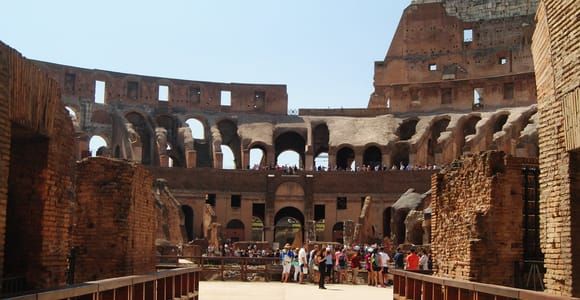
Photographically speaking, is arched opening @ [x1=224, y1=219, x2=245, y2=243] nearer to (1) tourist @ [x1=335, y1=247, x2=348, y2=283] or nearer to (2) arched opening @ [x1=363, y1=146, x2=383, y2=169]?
(2) arched opening @ [x1=363, y1=146, x2=383, y2=169]

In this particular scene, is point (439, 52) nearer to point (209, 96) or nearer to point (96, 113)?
point (209, 96)

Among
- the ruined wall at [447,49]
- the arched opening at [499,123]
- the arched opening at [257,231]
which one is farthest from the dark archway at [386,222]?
the ruined wall at [447,49]

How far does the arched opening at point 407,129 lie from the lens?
52688 millimetres

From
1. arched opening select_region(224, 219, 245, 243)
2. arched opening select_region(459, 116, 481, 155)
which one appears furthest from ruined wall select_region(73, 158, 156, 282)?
arched opening select_region(459, 116, 481, 155)

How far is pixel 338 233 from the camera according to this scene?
151 feet

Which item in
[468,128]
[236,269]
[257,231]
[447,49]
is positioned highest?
[447,49]

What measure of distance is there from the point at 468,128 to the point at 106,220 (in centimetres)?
4100

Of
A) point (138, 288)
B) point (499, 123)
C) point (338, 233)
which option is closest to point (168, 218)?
point (338, 233)

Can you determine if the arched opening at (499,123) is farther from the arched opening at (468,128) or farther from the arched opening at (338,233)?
the arched opening at (338,233)

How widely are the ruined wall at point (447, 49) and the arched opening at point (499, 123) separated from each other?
3.70 meters

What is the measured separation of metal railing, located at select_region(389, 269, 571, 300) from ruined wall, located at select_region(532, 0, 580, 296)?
105 centimetres

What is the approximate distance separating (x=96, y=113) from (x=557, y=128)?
147ft

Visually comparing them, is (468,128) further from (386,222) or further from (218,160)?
(218,160)

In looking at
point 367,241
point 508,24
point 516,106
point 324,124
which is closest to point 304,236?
point 367,241
